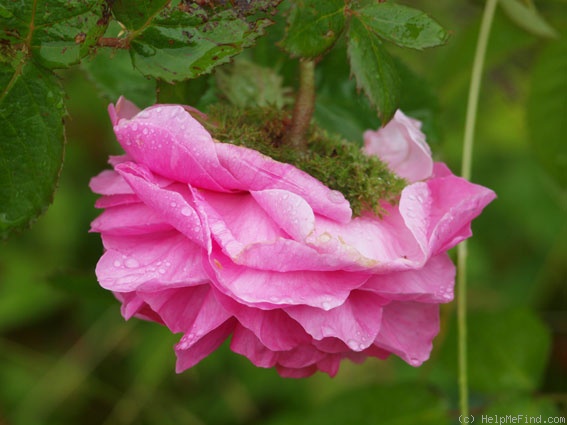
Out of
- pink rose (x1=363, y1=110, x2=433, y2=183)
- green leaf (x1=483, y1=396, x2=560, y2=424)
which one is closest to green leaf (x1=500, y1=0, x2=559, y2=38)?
pink rose (x1=363, y1=110, x2=433, y2=183)

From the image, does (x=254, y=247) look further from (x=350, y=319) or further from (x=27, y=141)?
(x=27, y=141)

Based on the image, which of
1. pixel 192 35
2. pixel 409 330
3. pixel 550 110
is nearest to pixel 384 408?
pixel 409 330

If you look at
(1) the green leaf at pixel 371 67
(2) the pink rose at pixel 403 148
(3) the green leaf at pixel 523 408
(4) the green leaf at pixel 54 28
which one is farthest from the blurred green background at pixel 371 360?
(4) the green leaf at pixel 54 28

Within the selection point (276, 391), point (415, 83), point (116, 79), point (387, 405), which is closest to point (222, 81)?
point (116, 79)

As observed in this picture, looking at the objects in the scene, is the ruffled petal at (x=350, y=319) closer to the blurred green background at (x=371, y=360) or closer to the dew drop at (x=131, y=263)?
the dew drop at (x=131, y=263)

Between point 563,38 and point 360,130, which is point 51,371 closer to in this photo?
point 360,130
